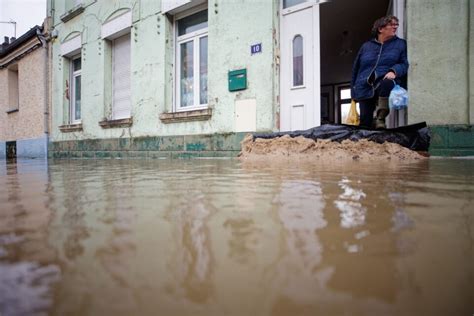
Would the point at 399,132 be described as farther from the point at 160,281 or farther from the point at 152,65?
the point at 152,65

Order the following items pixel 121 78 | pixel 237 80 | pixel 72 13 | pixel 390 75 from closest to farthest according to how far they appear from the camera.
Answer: pixel 390 75 → pixel 237 80 → pixel 121 78 → pixel 72 13

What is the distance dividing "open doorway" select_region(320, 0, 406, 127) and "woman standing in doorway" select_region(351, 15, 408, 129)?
0.52 m

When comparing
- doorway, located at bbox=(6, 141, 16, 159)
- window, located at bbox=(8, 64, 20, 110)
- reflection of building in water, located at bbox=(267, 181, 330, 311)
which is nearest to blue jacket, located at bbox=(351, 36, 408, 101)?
reflection of building in water, located at bbox=(267, 181, 330, 311)

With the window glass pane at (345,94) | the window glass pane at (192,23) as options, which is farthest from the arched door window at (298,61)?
the window glass pane at (345,94)

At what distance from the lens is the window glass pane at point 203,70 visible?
531 centimetres

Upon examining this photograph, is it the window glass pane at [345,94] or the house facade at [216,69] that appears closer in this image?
the house facade at [216,69]

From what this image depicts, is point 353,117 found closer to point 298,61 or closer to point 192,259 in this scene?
point 298,61

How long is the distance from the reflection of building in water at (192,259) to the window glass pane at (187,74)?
16.7 ft

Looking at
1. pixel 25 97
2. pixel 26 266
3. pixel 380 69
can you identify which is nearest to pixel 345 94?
pixel 380 69

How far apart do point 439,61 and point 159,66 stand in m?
4.32

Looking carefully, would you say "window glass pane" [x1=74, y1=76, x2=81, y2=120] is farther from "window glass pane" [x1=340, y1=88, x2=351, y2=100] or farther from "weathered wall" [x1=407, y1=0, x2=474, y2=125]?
"window glass pane" [x1=340, y1=88, x2=351, y2=100]

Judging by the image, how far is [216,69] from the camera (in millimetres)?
4781

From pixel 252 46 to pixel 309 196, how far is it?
404cm

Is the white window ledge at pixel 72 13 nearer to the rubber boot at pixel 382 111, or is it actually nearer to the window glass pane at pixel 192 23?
the window glass pane at pixel 192 23
